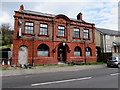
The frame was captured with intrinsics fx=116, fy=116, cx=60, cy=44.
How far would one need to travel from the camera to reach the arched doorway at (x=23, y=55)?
59.4 feet

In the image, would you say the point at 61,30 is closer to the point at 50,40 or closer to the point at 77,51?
the point at 50,40

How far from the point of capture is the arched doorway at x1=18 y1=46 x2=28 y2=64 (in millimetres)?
18105

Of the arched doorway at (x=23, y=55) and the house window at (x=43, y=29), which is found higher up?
the house window at (x=43, y=29)

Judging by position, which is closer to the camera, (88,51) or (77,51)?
(77,51)

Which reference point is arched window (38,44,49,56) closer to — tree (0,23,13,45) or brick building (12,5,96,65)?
brick building (12,5,96,65)

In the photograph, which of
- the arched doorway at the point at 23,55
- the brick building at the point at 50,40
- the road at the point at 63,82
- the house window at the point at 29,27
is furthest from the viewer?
the house window at the point at 29,27

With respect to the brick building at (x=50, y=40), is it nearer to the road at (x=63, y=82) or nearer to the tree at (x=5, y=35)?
the road at (x=63, y=82)

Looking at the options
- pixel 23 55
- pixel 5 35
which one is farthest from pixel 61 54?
pixel 5 35

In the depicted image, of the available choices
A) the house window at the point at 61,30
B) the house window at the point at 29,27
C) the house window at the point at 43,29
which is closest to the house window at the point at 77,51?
the house window at the point at 61,30

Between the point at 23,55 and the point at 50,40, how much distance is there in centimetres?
523

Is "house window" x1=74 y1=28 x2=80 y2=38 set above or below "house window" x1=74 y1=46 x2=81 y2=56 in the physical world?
above

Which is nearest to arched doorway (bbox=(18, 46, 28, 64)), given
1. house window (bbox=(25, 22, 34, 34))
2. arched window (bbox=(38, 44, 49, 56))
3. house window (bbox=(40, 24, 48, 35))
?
arched window (bbox=(38, 44, 49, 56))

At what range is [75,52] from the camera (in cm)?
2281

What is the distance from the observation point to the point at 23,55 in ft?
60.3
